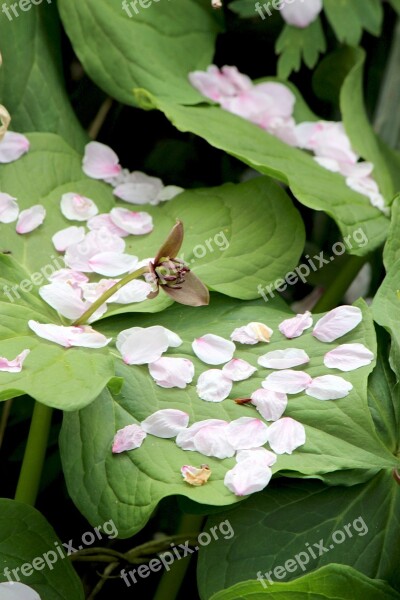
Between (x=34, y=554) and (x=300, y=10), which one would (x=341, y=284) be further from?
(x=34, y=554)

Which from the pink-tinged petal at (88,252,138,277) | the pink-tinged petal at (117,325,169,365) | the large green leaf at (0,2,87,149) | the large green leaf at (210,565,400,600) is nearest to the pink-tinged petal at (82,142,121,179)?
the large green leaf at (0,2,87,149)

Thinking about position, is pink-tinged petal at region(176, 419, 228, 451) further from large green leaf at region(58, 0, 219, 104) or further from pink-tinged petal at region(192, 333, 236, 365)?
large green leaf at region(58, 0, 219, 104)

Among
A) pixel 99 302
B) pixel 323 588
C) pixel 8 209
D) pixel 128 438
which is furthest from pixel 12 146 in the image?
pixel 323 588

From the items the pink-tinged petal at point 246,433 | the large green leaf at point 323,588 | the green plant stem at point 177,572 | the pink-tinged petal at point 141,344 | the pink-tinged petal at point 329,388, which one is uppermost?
the pink-tinged petal at point 141,344

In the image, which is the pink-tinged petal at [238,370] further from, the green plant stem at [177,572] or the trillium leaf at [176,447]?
the green plant stem at [177,572]

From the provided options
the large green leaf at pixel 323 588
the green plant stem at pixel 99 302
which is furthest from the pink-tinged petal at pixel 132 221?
the large green leaf at pixel 323 588

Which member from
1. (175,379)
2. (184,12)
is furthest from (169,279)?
(184,12)

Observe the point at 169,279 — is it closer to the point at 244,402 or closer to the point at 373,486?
the point at 244,402
